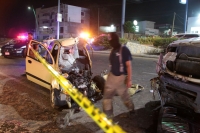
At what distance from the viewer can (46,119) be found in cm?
460

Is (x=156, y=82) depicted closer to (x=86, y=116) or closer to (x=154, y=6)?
(x=86, y=116)

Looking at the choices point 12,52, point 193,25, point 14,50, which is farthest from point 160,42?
point 12,52

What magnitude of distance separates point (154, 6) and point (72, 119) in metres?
42.8

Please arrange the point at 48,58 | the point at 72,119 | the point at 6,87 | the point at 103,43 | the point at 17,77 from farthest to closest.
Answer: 1. the point at 103,43
2. the point at 17,77
3. the point at 6,87
4. the point at 48,58
5. the point at 72,119

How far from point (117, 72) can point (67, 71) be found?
6.62 ft

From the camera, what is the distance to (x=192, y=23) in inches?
1177

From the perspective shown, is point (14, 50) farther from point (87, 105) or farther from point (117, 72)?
point (117, 72)

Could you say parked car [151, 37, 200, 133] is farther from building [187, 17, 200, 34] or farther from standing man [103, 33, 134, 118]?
building [187, 17, 200, 34]

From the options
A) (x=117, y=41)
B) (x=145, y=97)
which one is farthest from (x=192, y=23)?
(x=117, y=41)

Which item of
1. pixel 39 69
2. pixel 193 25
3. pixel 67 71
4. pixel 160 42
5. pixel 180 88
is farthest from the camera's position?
pixel 193 25

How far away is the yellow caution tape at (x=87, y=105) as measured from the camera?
336 centimetres

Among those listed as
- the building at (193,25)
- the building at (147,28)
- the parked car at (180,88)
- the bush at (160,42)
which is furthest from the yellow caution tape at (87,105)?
the building at (147,28)

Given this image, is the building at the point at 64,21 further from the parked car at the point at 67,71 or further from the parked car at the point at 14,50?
the parked car at the point at 67,71

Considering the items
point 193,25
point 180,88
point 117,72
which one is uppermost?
point 193,25
